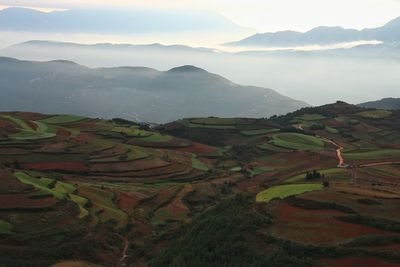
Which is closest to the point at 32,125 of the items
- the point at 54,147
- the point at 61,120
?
the point at 61,120

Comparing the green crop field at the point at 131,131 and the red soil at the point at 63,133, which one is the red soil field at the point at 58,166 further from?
the green crop field at the point at 131,131

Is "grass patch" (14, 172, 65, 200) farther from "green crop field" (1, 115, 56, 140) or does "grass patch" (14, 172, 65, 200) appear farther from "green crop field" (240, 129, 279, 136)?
"green crop field" (240, 129, 279, 136)

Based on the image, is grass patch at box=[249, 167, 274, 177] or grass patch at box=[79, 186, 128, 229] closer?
grass patch at box=[79, 186, 128, 229]

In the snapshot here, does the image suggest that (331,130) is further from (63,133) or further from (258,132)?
(63,133)

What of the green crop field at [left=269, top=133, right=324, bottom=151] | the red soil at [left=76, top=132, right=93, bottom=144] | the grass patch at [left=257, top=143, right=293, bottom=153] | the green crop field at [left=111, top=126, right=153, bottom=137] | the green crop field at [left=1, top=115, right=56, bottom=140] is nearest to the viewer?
the green crop field at [left=1, top=115, right=56, bottom=140]

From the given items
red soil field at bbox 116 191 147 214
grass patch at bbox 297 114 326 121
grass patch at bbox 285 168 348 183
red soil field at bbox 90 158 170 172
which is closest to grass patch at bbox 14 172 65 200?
red soil field at bbox 116 191 147 214

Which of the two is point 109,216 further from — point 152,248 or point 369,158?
point 369,158

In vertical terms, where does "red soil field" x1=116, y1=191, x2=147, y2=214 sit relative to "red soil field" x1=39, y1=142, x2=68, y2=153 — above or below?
below
